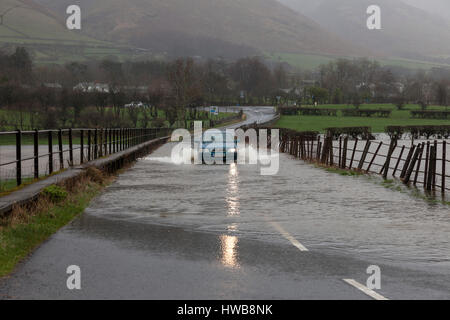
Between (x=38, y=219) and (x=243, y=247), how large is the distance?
4.08 m

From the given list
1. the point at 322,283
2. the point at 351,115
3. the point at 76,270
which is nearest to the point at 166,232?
the point at 76,270

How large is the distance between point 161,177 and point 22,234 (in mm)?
13721

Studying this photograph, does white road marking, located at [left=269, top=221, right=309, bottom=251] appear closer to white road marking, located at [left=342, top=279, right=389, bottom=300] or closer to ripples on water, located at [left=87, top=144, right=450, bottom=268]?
ripples on water, located at [left=87, top=144, right=450, bottom=268]

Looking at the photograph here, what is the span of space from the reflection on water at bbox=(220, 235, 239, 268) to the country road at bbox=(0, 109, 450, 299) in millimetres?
17

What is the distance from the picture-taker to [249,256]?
967 centimetres

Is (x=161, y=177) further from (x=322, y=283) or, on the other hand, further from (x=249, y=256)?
(x=322, y=283)

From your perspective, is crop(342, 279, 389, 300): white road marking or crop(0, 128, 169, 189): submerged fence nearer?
crop(342, 279, 389, 300): white road marking

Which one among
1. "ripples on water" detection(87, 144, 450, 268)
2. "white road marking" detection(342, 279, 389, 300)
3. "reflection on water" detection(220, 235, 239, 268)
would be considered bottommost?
"ripples on water" detection(87, 144, 450, 268)

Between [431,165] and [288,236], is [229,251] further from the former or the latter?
[431,165]

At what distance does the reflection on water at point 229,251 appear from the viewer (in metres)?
9.12

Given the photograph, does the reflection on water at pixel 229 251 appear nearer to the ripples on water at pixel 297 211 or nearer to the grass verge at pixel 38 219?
the ripples on water at pixel 297 211

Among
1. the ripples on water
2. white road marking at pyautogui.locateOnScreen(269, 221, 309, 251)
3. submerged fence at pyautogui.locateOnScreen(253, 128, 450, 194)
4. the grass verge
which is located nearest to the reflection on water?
the ripples on water

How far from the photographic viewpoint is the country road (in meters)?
7.65
